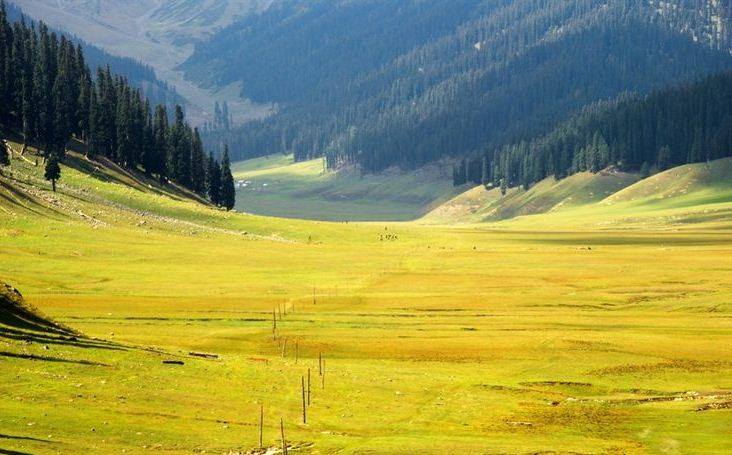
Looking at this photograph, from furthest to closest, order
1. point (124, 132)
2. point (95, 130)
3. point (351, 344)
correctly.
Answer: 1. point (124, 132)
2. point (95, 130)
3. point (351, 344)

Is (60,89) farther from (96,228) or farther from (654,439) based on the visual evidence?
(654,439)

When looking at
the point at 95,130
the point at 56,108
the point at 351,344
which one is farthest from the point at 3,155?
the point at 351,344

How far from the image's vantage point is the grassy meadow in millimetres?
47750

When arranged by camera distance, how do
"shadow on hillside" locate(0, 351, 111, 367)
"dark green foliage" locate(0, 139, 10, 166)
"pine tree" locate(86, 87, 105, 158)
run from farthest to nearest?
"pine tree" locate(86, 87, 105, 158)
"dark green foliage" locate(0, 139, 10, 166)
"shadow on hillside" locate(0, 351, 111, 367)

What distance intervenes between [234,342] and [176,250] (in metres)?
60.5

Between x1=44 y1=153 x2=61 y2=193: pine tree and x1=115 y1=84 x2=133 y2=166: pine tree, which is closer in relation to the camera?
x1=44 y1=153 x2=61 y2=193: pine tree

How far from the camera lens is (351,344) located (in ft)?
244

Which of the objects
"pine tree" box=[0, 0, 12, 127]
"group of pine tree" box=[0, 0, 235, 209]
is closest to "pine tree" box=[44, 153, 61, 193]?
"group of pine tree" box=[0, 0, 235, 209]

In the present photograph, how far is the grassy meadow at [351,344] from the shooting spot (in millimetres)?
47750

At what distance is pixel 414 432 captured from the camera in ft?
163

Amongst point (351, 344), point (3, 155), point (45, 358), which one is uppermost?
point (3, 155)

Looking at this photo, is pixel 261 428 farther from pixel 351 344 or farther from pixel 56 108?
pixel 56 108

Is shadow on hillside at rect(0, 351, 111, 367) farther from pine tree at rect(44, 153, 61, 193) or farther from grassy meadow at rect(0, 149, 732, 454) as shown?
pine tree at rect(44, 153, 61, 193)

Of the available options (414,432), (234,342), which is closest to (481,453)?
(414,432)
